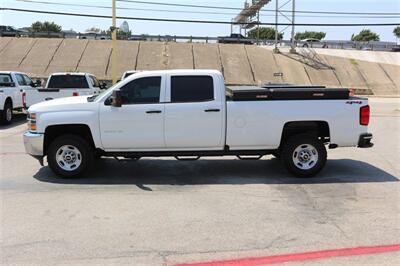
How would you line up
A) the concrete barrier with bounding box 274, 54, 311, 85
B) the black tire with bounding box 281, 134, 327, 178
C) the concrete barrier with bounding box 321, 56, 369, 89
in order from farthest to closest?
the concrete barrier with bounding box 321, 56, 369, 89, the concrete barrier with bounding box 274, 54, 311, 85, the black tire with bounding box 281, 134, 327, 178

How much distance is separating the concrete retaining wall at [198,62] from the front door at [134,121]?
30.6 metres

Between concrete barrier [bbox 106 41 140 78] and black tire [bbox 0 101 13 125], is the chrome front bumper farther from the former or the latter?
concrete barrier [bbox 106 41 140 78]

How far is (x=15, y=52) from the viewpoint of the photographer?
42406 mm

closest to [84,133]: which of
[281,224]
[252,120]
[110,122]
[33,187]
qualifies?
[110,122]

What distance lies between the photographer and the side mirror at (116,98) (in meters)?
7.93

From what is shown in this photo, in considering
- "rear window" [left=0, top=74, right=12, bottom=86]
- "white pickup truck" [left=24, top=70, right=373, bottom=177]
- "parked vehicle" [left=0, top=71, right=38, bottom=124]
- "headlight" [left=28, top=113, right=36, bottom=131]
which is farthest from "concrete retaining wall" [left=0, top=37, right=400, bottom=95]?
"headlight" [left=28, top=113, right=36, bottom=131]

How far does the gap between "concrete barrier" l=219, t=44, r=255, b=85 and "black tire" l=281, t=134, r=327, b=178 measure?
29.9 meters

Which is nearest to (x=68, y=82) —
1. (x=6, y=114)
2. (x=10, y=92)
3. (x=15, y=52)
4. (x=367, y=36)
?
(x=10, y=92)

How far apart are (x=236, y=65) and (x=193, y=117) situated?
114 feet

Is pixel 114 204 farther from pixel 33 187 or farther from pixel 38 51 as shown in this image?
pixel 38 51

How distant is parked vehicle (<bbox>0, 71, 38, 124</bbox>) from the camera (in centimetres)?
1570

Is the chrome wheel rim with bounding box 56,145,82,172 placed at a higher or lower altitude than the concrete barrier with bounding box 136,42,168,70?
lower

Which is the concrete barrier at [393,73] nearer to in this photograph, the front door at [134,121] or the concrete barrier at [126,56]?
the concrete barrier at [126,56]

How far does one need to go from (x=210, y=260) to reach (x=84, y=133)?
442cm
